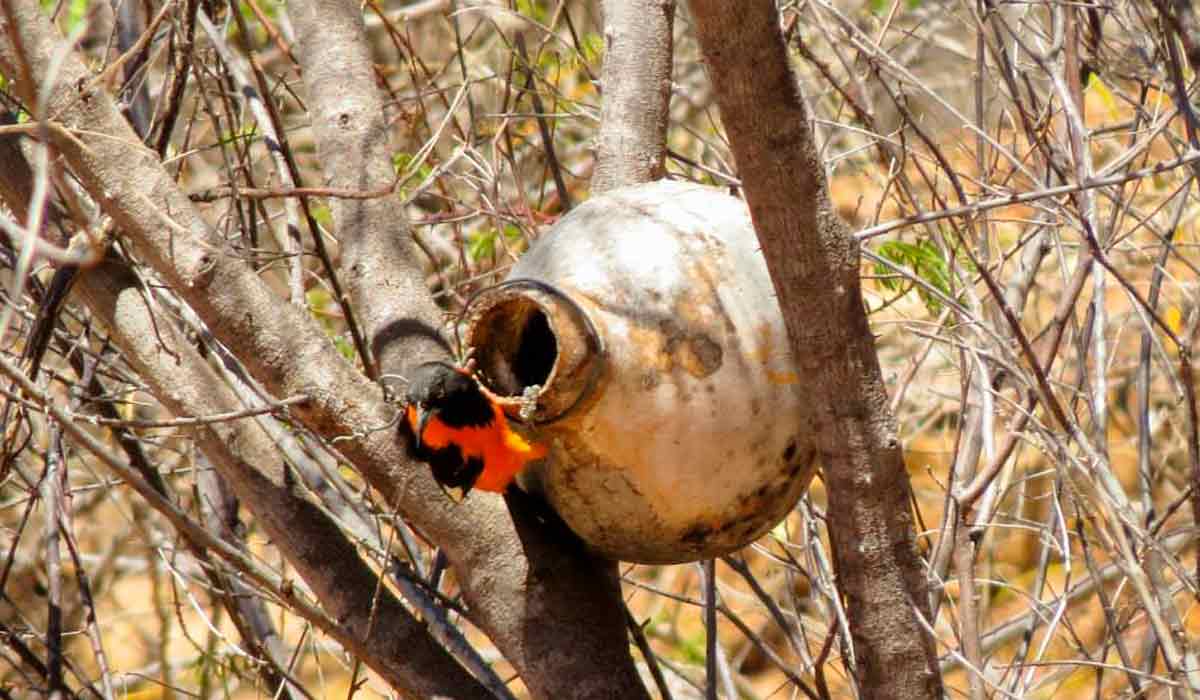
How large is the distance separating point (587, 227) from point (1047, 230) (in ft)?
3.63

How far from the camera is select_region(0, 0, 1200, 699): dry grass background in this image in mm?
2650

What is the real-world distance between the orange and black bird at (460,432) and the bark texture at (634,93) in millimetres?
624

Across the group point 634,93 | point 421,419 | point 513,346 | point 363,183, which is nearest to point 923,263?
point 634,93

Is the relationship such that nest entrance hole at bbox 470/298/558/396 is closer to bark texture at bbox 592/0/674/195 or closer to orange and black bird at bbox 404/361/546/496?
orange and black bird at bbox 404/361/546/496

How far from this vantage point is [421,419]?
6.95 feet

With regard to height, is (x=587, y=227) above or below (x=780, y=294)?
above

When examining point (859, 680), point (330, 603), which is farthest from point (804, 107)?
point (330, 603)

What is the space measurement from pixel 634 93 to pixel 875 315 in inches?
123

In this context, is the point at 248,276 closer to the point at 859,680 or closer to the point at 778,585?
the point at 859,680

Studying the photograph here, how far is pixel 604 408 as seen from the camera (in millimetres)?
2148

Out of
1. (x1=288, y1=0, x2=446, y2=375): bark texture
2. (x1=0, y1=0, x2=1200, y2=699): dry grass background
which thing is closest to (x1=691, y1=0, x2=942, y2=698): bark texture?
(x1=0, y1=0, x2=1200, y2=699): dry grass background

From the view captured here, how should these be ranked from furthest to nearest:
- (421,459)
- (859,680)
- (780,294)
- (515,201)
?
(515,201) → (421,459) → (859,680) → (780,294)

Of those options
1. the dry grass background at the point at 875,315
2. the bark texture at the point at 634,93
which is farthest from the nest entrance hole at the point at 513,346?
the dry grass background at the point at 875,315

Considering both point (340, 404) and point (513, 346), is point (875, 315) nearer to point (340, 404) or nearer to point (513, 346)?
point (513, 346)
